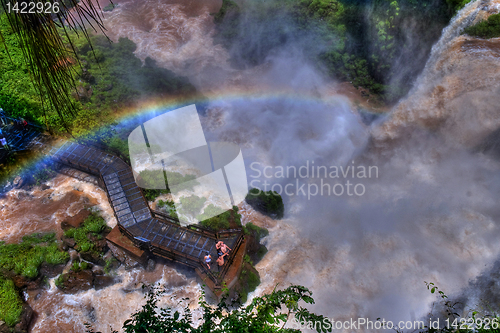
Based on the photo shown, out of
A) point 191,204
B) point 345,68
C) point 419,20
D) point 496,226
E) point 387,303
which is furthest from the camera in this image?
point 345,68

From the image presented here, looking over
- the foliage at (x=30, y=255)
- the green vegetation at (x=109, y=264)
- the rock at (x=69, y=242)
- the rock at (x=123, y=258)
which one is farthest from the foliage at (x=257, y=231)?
the foliage at (x=30, y=255)

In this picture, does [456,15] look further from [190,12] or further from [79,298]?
[79,298]

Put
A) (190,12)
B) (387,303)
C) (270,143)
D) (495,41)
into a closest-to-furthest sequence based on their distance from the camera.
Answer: (387,303) → (495,41) → (270,143) → (190,12)

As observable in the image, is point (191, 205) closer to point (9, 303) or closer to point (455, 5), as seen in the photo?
point (9, 303)

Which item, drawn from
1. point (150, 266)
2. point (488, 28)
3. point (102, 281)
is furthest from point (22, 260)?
point (488, 28)

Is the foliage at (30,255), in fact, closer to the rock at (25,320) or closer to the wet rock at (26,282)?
the wet rock at (26,282)

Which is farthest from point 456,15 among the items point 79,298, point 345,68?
point 79,298
